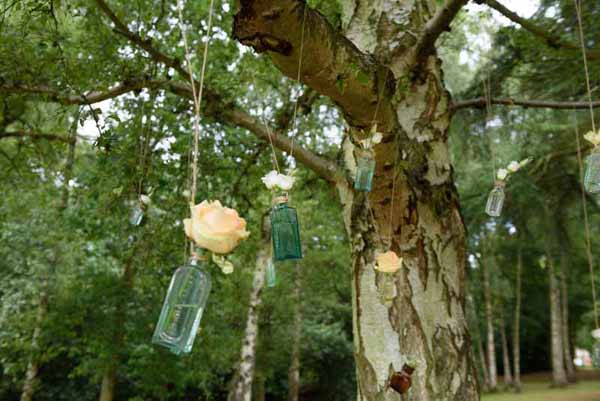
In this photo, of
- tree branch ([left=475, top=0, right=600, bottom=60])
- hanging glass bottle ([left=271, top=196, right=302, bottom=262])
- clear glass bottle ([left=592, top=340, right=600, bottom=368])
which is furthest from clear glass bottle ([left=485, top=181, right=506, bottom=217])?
hanging glass bottle ([left=271, top=196, right=302, bottom=262])

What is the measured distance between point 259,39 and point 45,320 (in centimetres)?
721

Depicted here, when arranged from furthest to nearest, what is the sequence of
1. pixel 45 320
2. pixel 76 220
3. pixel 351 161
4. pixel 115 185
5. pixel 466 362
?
pixel 45 320 → pixel 76 220 → pixel 115 185 → pixel 351 161 → pixel 466 362

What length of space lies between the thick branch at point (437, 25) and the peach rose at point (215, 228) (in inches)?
73.4

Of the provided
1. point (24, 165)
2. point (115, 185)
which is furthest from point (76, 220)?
point (115, 185)

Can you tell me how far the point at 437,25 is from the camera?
7.90 feet

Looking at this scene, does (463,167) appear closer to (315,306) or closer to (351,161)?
(315,306)

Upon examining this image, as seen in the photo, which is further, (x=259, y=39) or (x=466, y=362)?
(x=466, y=362)

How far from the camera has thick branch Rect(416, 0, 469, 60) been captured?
228cm

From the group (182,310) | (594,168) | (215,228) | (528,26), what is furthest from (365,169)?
(528,26)

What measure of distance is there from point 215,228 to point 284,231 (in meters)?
0.48

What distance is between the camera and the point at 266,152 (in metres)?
4.75

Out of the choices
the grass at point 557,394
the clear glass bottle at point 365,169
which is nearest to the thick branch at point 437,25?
the clear glass bottle at point 365,169

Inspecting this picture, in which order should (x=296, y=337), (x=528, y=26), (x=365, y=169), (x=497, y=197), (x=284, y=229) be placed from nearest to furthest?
(x=284, y=229)
(x=365, y=169)
(x=497, y=197)
(x=528, y=26)
(x=296, y=337)

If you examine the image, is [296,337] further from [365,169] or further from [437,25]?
[365,169]
